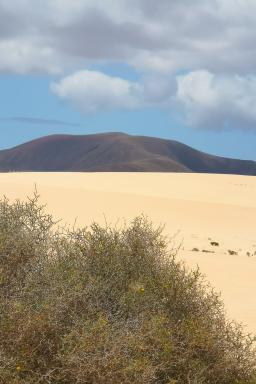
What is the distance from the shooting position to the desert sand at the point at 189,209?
60.4ft

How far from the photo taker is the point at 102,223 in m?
28.2

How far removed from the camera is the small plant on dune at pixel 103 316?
5.83 m

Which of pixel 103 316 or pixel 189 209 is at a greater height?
pixel 103 316

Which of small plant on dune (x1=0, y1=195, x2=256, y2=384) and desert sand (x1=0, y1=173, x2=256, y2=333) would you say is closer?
small plant on dune (x1=0, y1=195, x2=256, y2=384)

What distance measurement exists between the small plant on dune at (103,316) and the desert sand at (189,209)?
548 cm

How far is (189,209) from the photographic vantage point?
3447cm

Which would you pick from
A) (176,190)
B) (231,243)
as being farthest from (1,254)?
(176,190)

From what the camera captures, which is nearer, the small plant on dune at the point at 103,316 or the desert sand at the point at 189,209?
the small plant on dune at the point at 103,316

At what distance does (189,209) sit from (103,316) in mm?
28547

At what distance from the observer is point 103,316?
6.08m

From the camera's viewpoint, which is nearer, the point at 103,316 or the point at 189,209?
the point at 103,316

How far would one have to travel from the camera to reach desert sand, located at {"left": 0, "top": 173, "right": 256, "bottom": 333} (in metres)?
18.4

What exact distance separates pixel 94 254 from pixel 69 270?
52 cm

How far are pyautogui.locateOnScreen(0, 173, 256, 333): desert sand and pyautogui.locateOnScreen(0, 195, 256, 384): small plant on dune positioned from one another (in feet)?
18.0
